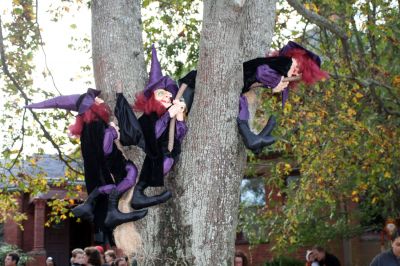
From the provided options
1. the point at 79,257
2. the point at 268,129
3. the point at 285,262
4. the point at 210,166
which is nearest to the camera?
the point at 210,166

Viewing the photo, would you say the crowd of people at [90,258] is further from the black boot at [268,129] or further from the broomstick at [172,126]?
the broomstick at [172,126]

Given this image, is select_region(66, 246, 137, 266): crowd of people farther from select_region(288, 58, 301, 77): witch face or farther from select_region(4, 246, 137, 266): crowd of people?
select_region(288, 58, 301, 77): witch face

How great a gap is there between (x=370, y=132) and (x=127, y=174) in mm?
5703

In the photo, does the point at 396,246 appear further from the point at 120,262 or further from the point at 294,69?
the point at 120,262

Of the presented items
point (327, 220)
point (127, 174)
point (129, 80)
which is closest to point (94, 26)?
point (129, 80)

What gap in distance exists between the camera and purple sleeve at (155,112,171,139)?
4152 millimetres

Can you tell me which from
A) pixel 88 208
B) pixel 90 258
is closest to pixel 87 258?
pixel 90 258

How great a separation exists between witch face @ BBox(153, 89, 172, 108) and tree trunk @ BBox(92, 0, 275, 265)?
136mm

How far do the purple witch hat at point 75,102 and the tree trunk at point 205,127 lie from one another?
5.9 inches

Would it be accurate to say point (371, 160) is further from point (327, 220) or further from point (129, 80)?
point (129, 80)

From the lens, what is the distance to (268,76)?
4.26 meters

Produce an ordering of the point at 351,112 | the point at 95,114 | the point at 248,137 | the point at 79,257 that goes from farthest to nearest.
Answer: the point at 351,112, the point at 79,257, the point at 95,114, the point at 248,137

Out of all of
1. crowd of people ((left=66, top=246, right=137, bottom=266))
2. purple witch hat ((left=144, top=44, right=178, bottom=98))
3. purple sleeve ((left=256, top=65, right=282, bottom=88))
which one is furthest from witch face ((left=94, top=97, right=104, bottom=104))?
crowd of people ((left=66, top=246, right=137, bottom=266))

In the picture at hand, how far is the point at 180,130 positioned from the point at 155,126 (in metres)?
0.22
